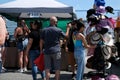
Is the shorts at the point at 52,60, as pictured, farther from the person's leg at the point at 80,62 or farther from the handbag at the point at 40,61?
the person's leg at the point at 80,62

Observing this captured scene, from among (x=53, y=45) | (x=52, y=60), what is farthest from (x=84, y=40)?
(x=52, y=60)

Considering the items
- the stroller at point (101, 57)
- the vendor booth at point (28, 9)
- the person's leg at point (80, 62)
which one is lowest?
the person's leg at point (80, 62)

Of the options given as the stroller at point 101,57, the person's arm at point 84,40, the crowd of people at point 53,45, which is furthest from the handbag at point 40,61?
the stroller at point 101,57

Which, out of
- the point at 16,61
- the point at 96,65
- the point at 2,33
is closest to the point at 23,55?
the point at 16,61

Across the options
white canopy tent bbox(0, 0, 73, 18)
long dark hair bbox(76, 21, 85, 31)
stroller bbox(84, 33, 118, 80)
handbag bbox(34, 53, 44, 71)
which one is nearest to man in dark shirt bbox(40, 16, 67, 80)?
handbag bbox(34, 53, 44, 71)

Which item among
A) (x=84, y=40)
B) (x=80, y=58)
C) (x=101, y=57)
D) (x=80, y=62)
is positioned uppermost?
(x=84, y=40)

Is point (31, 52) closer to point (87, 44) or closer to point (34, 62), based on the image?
point (34, 62)

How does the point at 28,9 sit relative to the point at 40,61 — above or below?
above

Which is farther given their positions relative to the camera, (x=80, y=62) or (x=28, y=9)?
(x=28, y=9)

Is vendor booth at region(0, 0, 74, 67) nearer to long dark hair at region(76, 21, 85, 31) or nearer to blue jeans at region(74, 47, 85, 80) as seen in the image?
long dark hair at region(76, 21, 85, 31)

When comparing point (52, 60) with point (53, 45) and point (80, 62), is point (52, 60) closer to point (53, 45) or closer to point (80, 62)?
point (53, 45)

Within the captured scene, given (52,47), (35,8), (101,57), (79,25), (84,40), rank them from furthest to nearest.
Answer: (35,8) < (79,25) < (52,47) < (84,40) < (101,57)

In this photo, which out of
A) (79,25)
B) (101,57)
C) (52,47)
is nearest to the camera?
(101,57)

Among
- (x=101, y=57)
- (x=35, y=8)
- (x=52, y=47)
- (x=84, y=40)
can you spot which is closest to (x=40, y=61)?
(x=52, y=47)
